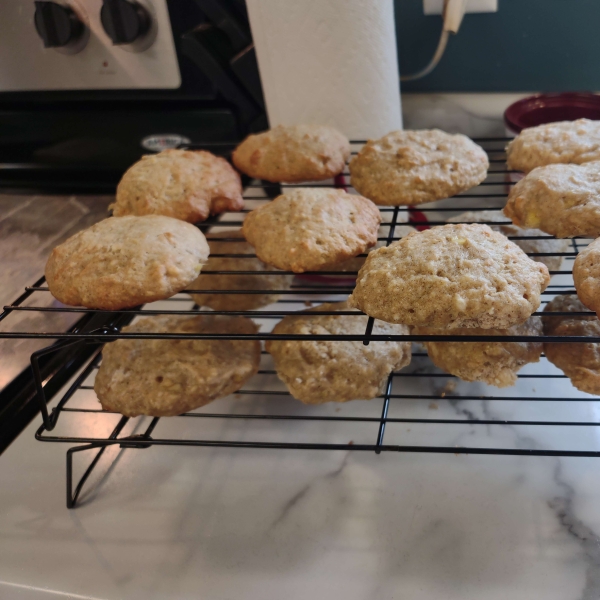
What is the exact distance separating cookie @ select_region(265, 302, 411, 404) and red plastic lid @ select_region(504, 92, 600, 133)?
68cm

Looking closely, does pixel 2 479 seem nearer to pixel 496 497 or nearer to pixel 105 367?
pixel 105 367

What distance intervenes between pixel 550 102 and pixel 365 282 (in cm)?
87

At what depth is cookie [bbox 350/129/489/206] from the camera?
3.04 feet

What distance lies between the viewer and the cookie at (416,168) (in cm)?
93

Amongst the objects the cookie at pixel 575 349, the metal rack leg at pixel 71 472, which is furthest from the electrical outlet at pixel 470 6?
the metal rack leg at pixel 71 472

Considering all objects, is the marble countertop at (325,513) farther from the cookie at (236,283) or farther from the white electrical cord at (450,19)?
the white electrical cord at (450,19)

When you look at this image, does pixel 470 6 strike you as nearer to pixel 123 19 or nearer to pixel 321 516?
pixel 123 19

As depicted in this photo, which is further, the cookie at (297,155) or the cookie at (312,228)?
the cookie at (297,155)

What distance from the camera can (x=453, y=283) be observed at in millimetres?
654

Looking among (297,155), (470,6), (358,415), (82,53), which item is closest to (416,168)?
(297,155)

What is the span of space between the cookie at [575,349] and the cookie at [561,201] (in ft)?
0.39

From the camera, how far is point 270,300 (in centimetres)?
108

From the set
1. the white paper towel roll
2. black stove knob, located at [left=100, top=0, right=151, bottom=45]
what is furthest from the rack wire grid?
black stove knob, located at [left=100, top=0, right=151, bottom=45]

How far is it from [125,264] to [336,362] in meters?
0.36
